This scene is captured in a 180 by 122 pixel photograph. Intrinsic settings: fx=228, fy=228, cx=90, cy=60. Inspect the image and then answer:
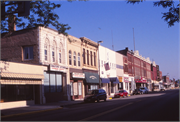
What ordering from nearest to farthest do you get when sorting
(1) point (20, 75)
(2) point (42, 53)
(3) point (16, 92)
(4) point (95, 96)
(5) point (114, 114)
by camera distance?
(5) point (114, 114)
(1) point (20, 75)
(3) point (16, 92)
(2) point (42, 53)
(4) point (95, 96)

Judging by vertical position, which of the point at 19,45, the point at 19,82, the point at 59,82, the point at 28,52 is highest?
the point at 19,45

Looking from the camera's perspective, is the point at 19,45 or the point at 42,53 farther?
the point at 19,45

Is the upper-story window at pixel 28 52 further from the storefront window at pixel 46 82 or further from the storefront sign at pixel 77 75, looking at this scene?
the storefront sign at pixel 77 75

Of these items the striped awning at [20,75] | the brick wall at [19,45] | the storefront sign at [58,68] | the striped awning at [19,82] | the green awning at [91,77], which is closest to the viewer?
the striped awning at [20,75]

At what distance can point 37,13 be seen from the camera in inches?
693

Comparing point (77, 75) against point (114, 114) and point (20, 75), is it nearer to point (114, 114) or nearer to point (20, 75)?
point (20, 75)

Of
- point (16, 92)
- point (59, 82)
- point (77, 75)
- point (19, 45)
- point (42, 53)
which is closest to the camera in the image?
point (16, 92)

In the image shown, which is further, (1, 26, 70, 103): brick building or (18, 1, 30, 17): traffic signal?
(1, 26, 70, 103): brick building

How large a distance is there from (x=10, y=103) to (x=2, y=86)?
190cm

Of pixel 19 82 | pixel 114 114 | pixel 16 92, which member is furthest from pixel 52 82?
pixel 114 114

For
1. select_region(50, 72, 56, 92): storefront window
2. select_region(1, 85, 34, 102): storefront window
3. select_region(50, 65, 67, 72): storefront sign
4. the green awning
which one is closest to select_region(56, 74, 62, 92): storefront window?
select_region(50, 72, 56, 92): storefront window

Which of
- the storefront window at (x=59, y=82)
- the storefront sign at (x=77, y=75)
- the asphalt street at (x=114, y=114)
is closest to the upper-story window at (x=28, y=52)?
the storefront window at (x=59, y=82)

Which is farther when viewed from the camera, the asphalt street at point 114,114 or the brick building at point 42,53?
the brick building at point 42,53

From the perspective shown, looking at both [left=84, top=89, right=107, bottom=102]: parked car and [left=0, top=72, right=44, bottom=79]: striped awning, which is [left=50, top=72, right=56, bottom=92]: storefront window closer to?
[left=0, top=72, right=44, bottom=79]: striped awning
